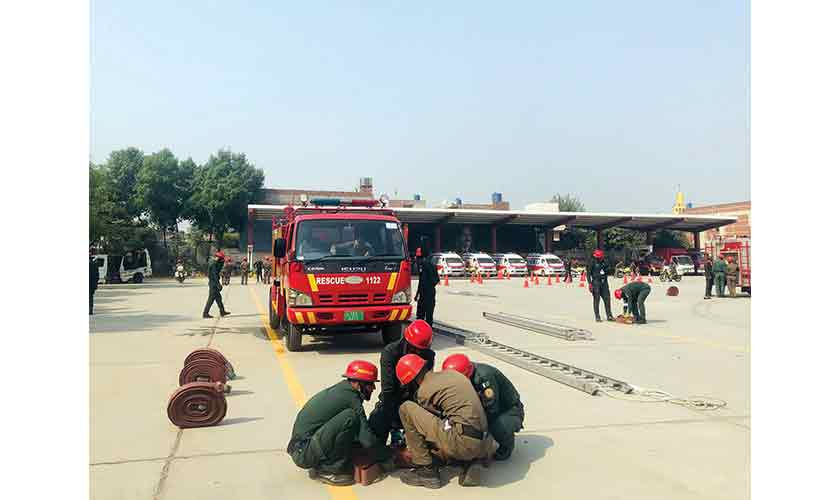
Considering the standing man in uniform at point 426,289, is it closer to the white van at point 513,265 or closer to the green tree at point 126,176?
the white van at point 513,265

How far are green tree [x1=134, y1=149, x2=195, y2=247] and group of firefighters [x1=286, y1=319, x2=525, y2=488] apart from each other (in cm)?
5065

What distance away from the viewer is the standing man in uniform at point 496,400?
536 centimetres

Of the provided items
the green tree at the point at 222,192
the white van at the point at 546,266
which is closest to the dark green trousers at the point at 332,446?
the white van at the point at 546,266

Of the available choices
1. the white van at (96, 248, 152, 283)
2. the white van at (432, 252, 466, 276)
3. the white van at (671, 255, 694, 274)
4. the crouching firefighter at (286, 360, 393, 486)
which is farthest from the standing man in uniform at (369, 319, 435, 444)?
the white van at (671, 255, 694, 274)

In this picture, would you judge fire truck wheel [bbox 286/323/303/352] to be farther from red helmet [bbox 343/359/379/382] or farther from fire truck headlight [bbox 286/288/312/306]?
red helmet [bbox 343/359/379/382]

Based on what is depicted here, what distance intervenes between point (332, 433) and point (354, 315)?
5.65m

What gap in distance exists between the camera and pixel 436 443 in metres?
4.94

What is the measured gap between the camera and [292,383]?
8.75 metres

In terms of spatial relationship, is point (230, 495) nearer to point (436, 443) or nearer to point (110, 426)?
point (436, 443)

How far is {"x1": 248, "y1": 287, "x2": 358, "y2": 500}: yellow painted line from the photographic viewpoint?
482cm

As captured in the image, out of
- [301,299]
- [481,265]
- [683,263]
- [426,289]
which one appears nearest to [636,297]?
[426,289]

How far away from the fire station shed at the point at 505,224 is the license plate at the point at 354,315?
3687cm

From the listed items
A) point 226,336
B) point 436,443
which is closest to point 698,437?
point 436,443

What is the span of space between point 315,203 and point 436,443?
7927 millimetres
